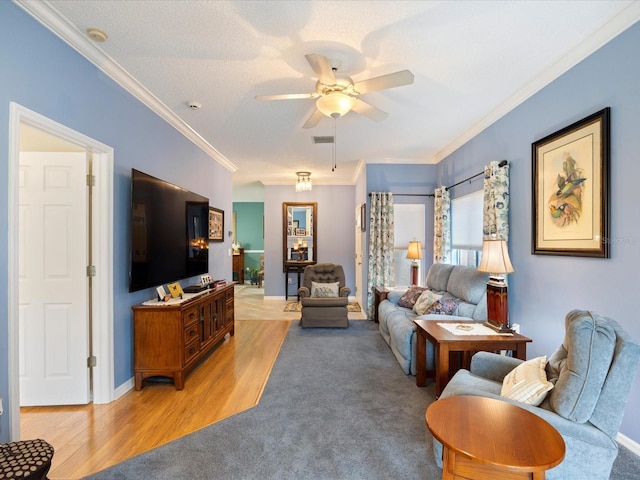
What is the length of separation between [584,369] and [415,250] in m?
3.64

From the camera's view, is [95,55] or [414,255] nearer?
[95,55]

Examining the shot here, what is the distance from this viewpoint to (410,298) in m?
4.18

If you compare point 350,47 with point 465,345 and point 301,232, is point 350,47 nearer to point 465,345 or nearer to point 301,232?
point 465,345

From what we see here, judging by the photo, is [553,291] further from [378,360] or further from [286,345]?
[286,345]

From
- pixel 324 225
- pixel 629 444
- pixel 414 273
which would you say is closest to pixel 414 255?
pixel 414 273

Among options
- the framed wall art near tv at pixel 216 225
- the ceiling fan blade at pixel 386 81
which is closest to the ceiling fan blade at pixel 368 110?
the ceiling fan blade at pixel 386 81

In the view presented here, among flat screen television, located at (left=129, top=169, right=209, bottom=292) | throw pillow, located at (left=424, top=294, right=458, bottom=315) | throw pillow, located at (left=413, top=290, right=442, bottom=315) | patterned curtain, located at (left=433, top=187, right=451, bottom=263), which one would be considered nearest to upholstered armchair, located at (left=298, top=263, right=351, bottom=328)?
throw pillow, located at (left=413, top=290, right=442, bottom=315)

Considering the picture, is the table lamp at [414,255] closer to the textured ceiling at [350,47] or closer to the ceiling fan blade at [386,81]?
the textured ceiling at [350,47]

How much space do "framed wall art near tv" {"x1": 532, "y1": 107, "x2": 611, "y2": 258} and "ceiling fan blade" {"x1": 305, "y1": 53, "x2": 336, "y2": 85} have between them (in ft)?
6.25

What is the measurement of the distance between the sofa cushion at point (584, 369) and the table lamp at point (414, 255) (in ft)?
11.4

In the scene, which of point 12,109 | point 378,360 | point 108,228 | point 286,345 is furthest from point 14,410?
point 378,360

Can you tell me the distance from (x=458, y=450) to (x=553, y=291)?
2073mm

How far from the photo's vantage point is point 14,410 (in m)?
1.76

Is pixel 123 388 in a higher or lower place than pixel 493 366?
lower
